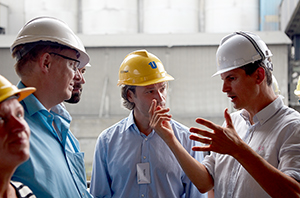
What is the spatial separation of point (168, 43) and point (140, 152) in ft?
24.6

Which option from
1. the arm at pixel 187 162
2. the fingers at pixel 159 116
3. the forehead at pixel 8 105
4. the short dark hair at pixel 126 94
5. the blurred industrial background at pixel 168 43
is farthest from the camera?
the blurred industrial background at pixel 168 43

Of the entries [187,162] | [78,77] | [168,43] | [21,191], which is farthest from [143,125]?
[168,43]

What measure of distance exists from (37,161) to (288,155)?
5.22 feet

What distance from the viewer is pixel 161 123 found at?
253 cm

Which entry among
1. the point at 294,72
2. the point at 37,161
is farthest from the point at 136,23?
the point at 37,161

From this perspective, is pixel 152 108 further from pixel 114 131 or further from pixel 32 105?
pixel 32 105

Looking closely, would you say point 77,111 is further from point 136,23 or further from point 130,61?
point 130,61

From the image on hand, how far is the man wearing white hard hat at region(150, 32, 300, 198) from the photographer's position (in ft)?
6.29

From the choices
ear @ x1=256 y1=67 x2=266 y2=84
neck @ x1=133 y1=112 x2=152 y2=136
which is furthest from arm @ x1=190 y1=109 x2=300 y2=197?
neck @ x1=133 y1=112 x2=152 y2=136

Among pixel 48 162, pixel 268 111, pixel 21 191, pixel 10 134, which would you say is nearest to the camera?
pixel 10 134

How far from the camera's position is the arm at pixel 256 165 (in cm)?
188

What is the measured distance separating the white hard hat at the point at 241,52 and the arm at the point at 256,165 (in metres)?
0.61

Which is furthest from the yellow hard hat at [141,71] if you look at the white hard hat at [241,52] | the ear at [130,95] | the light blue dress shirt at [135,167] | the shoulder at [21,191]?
the shoulder at [21,191]

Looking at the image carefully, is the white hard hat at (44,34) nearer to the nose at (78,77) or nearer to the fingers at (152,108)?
the nose at (78,77)
